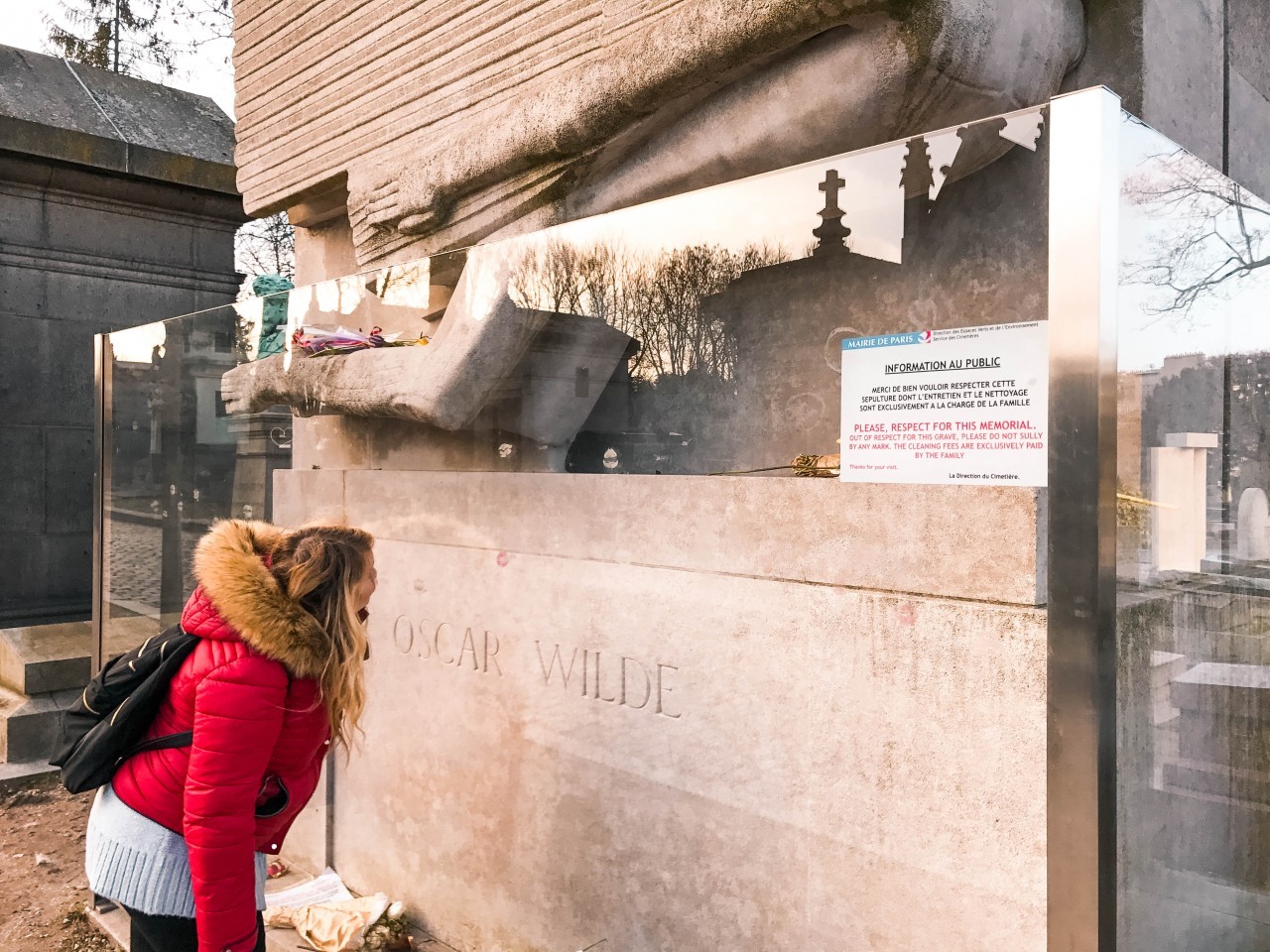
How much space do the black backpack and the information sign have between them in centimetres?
166

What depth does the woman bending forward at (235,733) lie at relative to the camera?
2.25m

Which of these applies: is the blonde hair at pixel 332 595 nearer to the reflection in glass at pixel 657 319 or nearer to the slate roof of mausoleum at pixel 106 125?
the reflection in glass at pixel 657 319

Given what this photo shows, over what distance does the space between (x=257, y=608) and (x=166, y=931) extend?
2.88 ft

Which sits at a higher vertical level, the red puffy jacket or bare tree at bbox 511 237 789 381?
bare tree at bbox 511 237 789 381

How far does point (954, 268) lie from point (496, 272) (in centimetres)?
167

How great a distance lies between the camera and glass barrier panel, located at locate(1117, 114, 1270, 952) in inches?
86.0

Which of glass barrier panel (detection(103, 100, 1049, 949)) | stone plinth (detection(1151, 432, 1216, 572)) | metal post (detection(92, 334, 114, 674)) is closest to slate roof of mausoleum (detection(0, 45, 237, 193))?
metal post (detection(92, 334, 114, 674))

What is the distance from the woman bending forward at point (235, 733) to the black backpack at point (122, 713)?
3cm

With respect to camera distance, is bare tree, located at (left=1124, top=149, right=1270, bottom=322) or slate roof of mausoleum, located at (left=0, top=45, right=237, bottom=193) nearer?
bare tree, located at (left=1124, top=149, right=1270, bottom=322)

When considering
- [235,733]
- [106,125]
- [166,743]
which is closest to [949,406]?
[235,733]

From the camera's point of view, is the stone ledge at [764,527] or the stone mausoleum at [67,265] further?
the stone mausoleum at [67,265]

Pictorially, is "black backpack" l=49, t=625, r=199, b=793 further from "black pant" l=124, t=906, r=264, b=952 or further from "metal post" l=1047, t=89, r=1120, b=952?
"metal post" l=1047, t=89, r=1120, b=952

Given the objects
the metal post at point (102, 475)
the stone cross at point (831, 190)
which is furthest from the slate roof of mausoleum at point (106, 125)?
the stone cross at point (831, 190)

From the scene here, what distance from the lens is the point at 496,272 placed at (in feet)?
11.5
